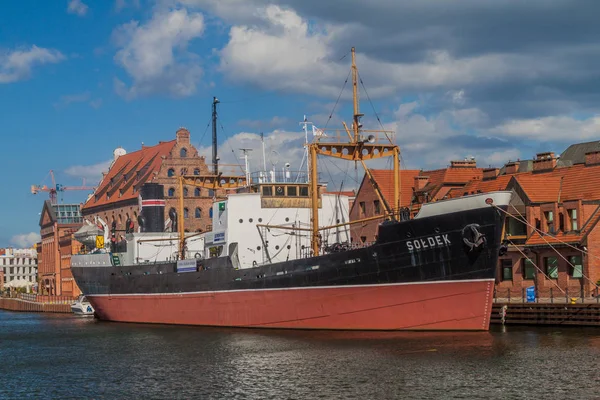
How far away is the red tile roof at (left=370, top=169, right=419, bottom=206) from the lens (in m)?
67.1

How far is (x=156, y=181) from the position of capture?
313ft

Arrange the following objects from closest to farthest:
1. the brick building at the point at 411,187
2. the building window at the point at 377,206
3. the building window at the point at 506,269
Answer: the building window at the point at 506,269 < the brick building at the point at 411,187 < the building window at the point at 377,206

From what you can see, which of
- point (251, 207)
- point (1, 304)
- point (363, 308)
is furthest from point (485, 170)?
point (1, 304)

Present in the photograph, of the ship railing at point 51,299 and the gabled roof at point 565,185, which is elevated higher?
the gabled roof at point 565,185

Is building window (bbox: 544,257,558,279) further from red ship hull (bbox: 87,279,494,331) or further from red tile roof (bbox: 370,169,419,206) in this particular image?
red tile roof (bbox: 370,169,419,206)

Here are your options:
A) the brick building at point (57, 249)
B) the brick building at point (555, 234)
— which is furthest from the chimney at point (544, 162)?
the brick building at point (57, 249)

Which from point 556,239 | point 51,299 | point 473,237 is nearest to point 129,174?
point 51,299

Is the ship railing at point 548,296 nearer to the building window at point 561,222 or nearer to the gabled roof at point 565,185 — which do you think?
the building window at point 561,222

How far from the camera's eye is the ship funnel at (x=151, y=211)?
6819 cm

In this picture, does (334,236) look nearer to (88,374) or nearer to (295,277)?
(295,277)

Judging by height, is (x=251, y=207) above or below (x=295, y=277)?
above

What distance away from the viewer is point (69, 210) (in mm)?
144875

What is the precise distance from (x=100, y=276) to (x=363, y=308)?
92.6 feet

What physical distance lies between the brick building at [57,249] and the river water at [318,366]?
71071 mm
